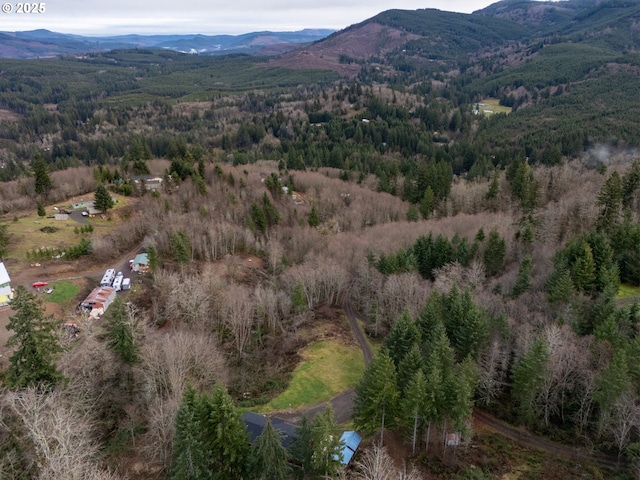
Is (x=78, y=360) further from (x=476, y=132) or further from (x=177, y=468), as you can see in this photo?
(x=476, y=132)

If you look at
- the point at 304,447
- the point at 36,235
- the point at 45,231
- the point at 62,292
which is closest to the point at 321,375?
the point at 304,447

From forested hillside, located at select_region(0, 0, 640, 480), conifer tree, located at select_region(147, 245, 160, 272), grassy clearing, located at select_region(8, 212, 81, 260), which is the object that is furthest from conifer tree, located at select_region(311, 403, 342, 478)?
grassy clearing, located at select_region(8, 212, 81, 260)

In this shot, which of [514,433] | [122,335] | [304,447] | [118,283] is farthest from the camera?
[118,283]

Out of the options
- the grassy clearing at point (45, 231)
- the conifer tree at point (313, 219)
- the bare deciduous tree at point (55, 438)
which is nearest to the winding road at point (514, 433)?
the bare deciduous tree at point (55, 438)

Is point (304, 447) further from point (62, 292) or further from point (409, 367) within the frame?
point (62, 292)

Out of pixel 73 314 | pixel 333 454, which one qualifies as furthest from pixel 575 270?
pixel 73 314
